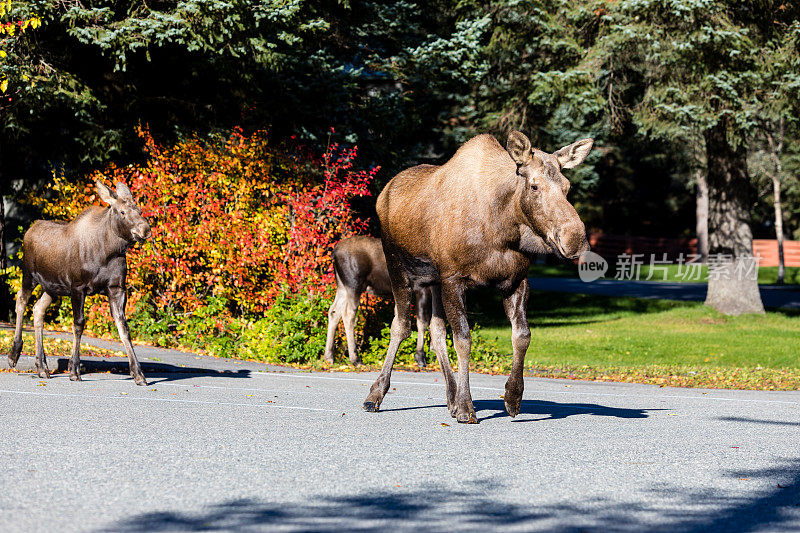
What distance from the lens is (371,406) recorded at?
31.0 ft

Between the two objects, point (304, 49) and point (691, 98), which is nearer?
point (304, 49)

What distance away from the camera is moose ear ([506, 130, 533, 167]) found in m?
8.14

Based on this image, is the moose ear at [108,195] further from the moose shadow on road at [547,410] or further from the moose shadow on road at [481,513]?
the moose shadow on road at [481,513]

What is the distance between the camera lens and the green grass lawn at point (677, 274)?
155 feet

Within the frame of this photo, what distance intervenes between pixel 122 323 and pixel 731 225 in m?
19.6

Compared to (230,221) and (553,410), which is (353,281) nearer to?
(230,221)

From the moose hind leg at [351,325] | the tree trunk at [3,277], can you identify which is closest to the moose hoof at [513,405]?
the moose hind leg at [351,325]

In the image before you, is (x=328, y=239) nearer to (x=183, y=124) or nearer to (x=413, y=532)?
(x=183, y=124)

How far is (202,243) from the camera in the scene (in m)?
16.6

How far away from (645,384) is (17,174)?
42.3 ft

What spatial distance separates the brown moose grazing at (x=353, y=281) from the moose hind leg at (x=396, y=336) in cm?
558

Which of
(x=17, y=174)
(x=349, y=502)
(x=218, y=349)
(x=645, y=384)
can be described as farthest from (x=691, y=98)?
(x=349, y=502)

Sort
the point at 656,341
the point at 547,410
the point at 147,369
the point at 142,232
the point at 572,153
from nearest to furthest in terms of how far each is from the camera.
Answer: the point at 572,153 < the point at 547,410 < the point at 142,232 < the point at 147,369 < the point at 656,341

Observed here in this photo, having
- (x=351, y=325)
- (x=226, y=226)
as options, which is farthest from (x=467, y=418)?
(x=226, y=226)
